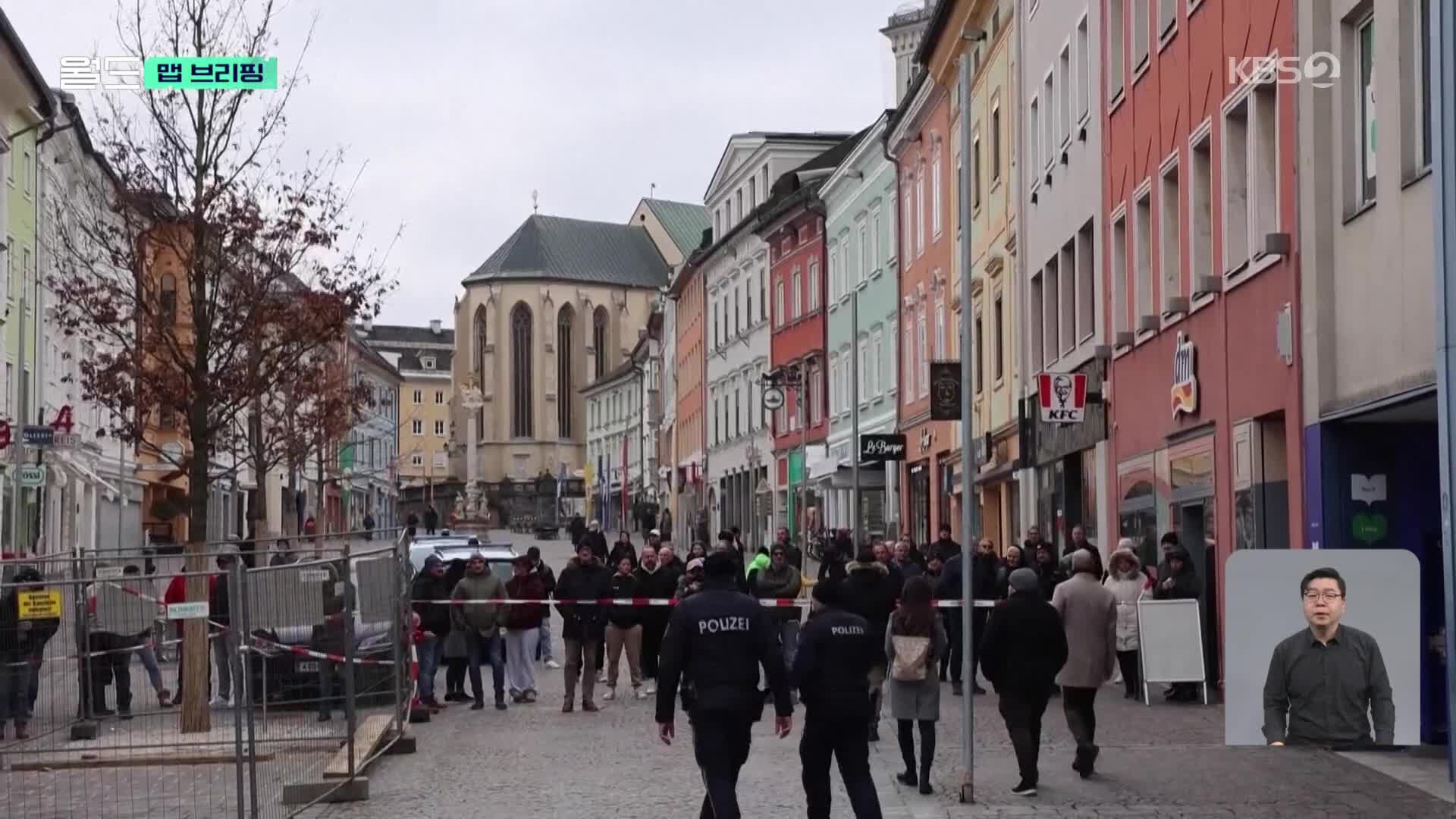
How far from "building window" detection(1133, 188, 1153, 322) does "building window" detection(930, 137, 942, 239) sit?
18.2 meters

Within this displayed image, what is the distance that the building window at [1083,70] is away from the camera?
29.7m

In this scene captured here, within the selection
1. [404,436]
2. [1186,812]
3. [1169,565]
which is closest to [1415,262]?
[1186,812]

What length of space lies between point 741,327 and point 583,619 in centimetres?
5386

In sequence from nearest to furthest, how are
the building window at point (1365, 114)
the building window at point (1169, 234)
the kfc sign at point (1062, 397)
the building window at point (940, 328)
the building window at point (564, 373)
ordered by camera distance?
the building window at point (1365, 114) → the building window at point (1169, 234) → the kfc sign at point (1062, 397) → the building window at point (940, 328) → the building window at point (564, 373)

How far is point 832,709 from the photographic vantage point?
11.8 metres

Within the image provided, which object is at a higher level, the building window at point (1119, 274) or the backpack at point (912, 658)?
the building window at point (1119, 274)

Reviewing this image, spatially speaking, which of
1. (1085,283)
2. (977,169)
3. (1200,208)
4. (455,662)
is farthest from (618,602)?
(977,169)

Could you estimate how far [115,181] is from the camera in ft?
69.4

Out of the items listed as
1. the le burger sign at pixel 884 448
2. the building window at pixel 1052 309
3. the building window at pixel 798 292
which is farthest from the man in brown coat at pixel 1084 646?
the building window at pixel 798 292

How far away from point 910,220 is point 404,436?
121989 millimetres

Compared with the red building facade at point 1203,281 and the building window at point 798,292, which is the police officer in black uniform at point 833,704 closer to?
the red building facade at point 1203,281

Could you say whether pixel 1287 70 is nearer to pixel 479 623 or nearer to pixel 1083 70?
pixel 479 623

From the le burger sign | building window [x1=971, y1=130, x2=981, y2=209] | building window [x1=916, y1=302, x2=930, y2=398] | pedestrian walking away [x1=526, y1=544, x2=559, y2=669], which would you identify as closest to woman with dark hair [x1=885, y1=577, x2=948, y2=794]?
pedestrian walking away [x1=526, y1=544, x2=559, y2=669]

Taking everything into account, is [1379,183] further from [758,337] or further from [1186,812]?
[758,337]
